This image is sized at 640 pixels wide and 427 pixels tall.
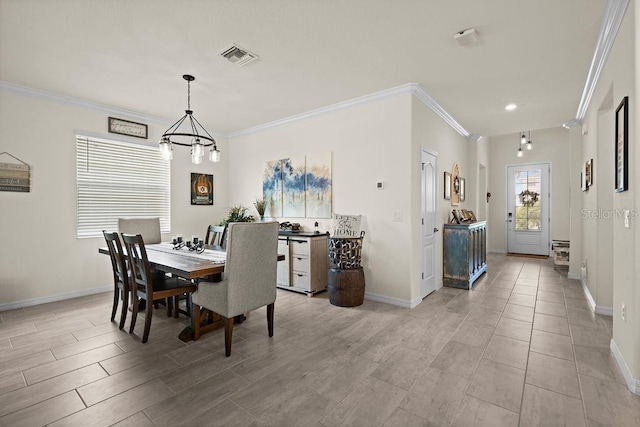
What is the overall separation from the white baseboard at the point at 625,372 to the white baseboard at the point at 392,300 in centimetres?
179

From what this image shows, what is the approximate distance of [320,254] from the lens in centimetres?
443

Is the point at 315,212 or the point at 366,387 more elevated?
the point at 315,212

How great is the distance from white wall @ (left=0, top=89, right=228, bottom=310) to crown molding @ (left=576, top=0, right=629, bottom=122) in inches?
225

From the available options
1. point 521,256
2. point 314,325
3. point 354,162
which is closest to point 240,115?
point 354,162

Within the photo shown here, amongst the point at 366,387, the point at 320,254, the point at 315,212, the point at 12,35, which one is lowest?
the point at 366,387

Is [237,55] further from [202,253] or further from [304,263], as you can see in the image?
[304,263]

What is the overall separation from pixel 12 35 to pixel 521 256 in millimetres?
9497

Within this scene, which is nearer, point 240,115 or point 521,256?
point 240,115

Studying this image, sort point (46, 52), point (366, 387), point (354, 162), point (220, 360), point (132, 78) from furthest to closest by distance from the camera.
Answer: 1. point (354, 162)
2. point (132, 78)
3. point (46, 52)
4. point (220, 360)
5. point (366, 387)

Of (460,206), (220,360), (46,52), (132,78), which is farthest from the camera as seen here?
(460,206)

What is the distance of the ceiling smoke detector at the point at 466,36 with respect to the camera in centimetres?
257

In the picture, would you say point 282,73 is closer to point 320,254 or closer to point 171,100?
point 171,100

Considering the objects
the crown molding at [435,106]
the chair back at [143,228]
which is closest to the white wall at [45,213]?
the chair back at [143,228]

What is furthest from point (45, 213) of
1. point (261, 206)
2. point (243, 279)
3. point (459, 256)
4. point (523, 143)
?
point (523, 143)
